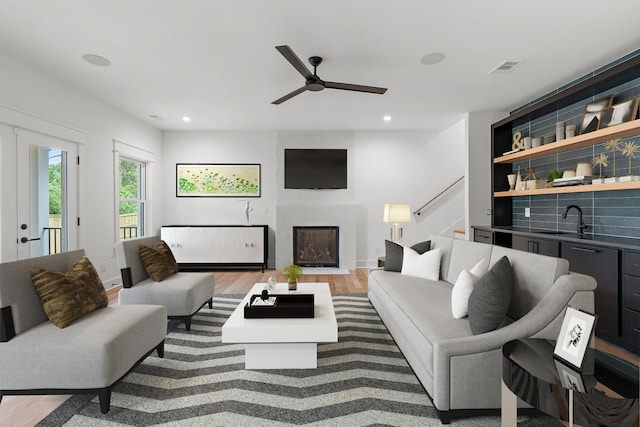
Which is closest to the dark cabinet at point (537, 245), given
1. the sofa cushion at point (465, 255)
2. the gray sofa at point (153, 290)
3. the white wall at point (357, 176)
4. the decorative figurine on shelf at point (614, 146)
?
the decorative figurine on shelf at point (614, 146)

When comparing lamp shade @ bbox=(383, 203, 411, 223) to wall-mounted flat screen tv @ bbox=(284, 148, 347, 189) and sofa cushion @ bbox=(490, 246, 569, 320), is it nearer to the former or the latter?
wall-mounted flat screen tv @ bbox=(284, 148, 347, 189)

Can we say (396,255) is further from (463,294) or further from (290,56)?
(290,56)

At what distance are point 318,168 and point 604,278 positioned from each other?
440 centimetres

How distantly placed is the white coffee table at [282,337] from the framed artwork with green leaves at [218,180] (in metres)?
4.09

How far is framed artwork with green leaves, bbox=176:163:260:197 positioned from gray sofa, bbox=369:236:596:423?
459 cm

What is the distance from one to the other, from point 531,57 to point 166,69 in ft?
11.7

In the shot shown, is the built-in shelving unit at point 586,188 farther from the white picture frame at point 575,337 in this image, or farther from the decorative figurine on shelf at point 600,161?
the white picture frame at point 575,337

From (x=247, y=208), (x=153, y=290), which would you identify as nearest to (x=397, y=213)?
(x=247, y=208)

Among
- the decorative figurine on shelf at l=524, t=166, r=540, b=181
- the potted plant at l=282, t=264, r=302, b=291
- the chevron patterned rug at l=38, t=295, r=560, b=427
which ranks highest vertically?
the decorative figurine on shelf at l=524, t=166, r=540, b=181

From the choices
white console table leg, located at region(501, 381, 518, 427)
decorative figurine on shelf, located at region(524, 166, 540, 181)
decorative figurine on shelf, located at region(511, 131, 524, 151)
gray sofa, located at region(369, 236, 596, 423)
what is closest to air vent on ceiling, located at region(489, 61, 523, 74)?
decorative figurine on shelf, located at region(511, 131, 524, 151)

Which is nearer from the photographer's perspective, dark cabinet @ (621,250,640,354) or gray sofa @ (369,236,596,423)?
gray sofa @ (369,236,596,423)

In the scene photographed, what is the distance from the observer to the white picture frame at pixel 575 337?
1227 mm

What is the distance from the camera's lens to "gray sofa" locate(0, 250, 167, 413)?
5.98 feet

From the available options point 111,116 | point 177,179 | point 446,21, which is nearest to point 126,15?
point 446,21
